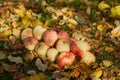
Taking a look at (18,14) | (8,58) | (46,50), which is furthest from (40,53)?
(18,14)

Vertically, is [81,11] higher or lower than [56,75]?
higher

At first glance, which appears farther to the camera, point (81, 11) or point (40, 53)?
point (81, 11)

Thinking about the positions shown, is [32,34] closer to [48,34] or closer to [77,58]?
[48,34]

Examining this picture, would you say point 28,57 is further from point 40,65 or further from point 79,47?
point 79,47

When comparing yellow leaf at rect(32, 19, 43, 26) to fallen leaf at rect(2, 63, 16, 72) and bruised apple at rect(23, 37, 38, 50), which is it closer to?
bruised apple at rect(23, 37, 38, 50)

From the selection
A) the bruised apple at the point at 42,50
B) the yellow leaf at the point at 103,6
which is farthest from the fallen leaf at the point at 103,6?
the bruised apple at the point at 42,50

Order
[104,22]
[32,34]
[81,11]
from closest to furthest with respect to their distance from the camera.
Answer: [32,34], [104,22], [81,11]

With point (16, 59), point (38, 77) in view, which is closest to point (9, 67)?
point (16, 59)

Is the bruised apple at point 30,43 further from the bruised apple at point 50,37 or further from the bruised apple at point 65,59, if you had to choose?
the bruised apple at point 65,59
